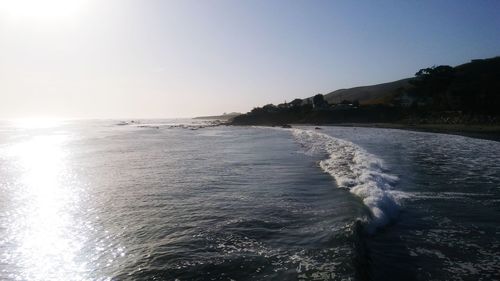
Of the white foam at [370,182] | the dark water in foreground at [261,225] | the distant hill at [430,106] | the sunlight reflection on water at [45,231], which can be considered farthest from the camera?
the distant hill at [430,106]

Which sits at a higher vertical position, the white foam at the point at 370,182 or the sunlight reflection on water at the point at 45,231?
the white foam at the point at 370,182

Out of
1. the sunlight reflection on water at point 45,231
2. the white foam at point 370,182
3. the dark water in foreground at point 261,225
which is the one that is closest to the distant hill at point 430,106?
the white foam at point 370,182

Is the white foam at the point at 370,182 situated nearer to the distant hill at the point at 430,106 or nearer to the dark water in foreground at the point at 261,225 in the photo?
the dark water in foreground at the point at 261,225

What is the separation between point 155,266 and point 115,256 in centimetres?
159

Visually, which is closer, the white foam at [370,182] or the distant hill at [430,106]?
the white foam at [370,182]

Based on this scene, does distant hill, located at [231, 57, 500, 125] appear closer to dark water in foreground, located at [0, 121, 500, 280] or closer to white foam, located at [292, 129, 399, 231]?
white foam, located at [292, 129, 399, 231]

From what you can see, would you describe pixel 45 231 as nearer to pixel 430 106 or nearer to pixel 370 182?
pixel 370 182

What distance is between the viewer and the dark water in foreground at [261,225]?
8.55 m

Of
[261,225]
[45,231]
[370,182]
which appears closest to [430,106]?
[370,182]

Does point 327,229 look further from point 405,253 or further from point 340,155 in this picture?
point 340,155

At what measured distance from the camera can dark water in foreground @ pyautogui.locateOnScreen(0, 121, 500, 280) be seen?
855 cm

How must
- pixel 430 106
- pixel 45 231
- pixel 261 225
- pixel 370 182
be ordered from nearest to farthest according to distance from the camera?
pixel 261 225, pixel 45 231, pixel 370 182, pixel 430 106

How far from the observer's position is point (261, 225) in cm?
1182

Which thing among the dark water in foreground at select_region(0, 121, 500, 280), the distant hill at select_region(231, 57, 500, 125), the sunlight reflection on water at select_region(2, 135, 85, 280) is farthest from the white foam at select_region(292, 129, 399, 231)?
the distant hill at select_region(231, 57, 500, 125)
